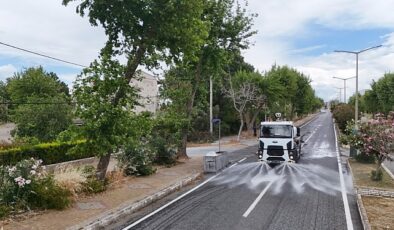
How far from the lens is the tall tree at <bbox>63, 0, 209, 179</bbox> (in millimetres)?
14523

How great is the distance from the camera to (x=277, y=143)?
2228cm

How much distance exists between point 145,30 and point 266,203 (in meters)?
7.40

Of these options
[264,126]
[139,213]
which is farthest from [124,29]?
[264,126]

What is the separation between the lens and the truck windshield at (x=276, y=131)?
2253 cm

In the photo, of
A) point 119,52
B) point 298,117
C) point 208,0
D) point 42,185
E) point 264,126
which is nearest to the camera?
point 42,185

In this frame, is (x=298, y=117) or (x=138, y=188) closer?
(x=138, y=188)

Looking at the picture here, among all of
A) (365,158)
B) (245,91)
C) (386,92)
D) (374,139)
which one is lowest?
(365,158)

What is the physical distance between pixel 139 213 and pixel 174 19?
690 centimetres

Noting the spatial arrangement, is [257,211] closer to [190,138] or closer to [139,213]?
[139,213]

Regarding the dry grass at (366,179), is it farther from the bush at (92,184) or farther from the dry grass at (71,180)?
the dry grass at (71,180)

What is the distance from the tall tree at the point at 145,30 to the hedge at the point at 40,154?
5172 millimetres

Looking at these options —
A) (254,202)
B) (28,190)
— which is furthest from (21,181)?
(254,202)

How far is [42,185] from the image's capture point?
11.9m

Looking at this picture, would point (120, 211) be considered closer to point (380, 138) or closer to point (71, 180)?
point (71, 180)
